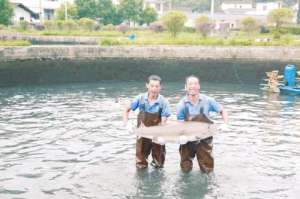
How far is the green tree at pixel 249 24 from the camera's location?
129 ft

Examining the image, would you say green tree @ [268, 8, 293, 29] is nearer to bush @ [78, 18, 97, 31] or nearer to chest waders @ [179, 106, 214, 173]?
bush @ [78, 18, 97, 31]

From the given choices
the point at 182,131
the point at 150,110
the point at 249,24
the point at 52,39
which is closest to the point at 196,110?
the point at 182,131

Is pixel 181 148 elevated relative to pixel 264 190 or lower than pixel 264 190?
elevated

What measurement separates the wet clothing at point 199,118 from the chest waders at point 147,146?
0.48 metres

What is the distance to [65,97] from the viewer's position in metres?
20.8

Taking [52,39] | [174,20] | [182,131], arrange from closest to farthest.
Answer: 1. [182,131]
2. [174,20]
3. [52,39]

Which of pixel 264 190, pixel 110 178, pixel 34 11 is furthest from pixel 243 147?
pixel 34 11

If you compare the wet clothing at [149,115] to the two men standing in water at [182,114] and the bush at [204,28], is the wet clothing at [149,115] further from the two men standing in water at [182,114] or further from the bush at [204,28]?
the bush at [204,28]

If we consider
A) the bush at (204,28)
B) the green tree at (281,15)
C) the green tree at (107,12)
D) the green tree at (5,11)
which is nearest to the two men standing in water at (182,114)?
the bush at (204,28)

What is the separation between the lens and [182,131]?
8.55 meters

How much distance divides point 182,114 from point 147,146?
1.08 meters

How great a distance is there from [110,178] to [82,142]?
335 centimetres

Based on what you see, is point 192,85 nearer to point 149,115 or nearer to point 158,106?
point 158,106

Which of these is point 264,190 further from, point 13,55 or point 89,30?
point 89,30
